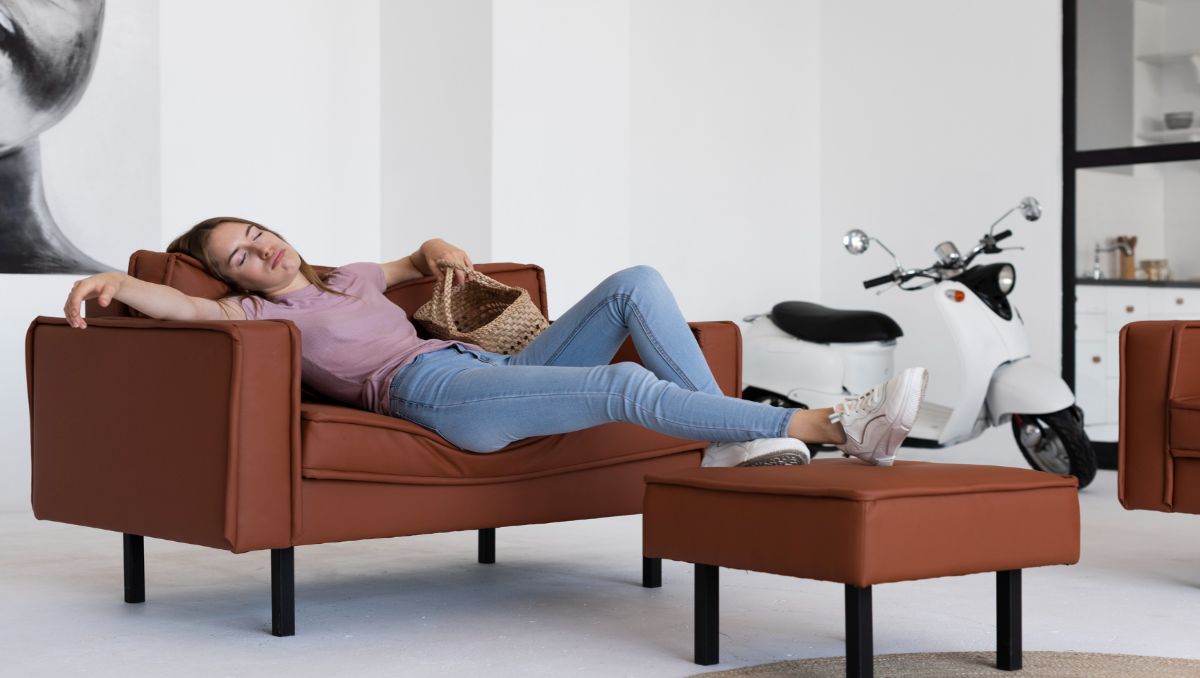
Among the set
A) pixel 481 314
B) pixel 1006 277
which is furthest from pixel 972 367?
pixel 481 314

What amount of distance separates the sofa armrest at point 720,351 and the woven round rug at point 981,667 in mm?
922

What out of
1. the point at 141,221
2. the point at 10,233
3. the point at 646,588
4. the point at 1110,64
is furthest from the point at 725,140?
the point at 646,588

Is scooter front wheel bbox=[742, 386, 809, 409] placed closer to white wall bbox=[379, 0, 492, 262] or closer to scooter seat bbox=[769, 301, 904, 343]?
scooter seat bbox=[769, 301, 904, 343]

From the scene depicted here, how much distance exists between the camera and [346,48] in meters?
5.35

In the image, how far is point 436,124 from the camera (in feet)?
17.3

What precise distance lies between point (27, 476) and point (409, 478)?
2.47m

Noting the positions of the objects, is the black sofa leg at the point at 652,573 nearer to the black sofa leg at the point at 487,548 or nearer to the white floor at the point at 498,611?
the white floor at the point at 498,611

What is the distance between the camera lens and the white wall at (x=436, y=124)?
5.14m

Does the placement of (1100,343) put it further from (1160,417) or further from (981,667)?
(981,667)

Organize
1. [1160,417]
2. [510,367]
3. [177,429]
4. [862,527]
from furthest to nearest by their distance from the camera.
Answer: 1. [1160,417]
2. [510,367]
3. [177,429]
4. [862,527]

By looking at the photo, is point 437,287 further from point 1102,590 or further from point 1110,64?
point 1110,64

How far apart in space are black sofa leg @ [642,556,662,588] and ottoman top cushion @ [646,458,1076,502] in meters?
0.77

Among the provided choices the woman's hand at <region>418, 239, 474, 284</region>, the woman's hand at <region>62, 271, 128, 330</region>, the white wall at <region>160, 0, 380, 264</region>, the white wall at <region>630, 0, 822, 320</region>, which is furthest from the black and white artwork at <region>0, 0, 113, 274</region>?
the white wall at <region>630, 0, 822, 320</region>

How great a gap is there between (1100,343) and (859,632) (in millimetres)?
3922
